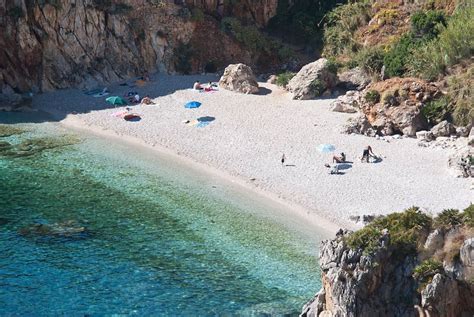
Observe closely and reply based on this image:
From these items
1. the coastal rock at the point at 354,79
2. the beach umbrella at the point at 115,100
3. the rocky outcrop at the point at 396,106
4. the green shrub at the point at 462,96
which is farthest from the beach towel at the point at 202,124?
the green shrub at the point at 462,96

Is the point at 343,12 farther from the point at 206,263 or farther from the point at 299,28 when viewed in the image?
the point at 206,263

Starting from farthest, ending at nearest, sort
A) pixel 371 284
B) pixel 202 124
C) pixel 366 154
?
pixel 202 124 → pixel 366 154 → pixel 371 284

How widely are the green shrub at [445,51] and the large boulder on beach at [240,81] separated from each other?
10.5 metres

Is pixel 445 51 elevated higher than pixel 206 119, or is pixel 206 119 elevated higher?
pixel 445 51

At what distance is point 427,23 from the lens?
45250mm

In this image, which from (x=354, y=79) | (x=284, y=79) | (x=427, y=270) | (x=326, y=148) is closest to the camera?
(x=427, y=270)

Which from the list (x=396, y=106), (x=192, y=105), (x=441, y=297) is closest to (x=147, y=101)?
(x=192, y=105)

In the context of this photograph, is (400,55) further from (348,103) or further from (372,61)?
(348,103)

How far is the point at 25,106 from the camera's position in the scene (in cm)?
4622

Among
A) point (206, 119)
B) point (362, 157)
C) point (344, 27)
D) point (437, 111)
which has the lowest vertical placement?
→ point (362, 157)

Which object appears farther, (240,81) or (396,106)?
(240,81)

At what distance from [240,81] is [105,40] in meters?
11.0

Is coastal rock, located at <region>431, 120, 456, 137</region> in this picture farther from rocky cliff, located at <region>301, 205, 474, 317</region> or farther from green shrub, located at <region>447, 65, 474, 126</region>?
rocky cliff, located at <region>301, 205, 474, 317</region>

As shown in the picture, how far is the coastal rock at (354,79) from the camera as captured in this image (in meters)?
45.6
